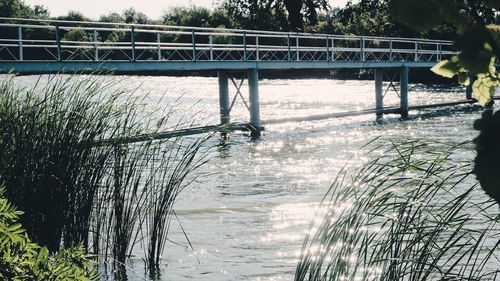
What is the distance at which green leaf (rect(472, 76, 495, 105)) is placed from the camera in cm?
198

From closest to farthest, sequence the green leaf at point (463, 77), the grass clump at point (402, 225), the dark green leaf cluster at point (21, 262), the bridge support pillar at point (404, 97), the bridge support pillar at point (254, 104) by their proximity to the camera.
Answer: the green leaf at point (463, 77)
the dark green leaf cluster at point (21, 262)
the grass clump at point (402, 225)
the bridge support pillar at point (254, 104)
the bridge support pillar at point (404, 97)

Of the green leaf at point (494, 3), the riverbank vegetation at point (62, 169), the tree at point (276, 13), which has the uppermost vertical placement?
the tree at point (276, 13)

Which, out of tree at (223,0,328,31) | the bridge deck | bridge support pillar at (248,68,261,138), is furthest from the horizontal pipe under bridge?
tree at (223,0,328,31)

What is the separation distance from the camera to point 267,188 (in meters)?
17.7

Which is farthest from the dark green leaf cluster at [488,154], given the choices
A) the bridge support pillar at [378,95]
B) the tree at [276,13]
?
the tree at [276,13]

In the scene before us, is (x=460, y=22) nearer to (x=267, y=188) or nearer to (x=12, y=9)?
(x=267, y=188)

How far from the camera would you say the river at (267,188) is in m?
10.4

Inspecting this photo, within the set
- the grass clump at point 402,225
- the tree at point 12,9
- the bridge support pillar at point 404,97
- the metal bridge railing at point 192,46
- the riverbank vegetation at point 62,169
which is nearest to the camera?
the grass clump at point 402,225

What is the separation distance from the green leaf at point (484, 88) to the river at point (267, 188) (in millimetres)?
107

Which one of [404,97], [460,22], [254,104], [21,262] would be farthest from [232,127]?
[404,97]

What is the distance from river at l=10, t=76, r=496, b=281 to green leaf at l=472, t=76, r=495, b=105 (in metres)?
0.11

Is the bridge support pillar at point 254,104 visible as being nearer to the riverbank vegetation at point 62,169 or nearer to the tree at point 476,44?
the riverbank vegetation at point 62,169

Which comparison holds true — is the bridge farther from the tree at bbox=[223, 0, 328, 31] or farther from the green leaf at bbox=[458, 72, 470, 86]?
the tree at bbox=[223, 0, 328, 31]

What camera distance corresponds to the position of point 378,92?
38.2 m
